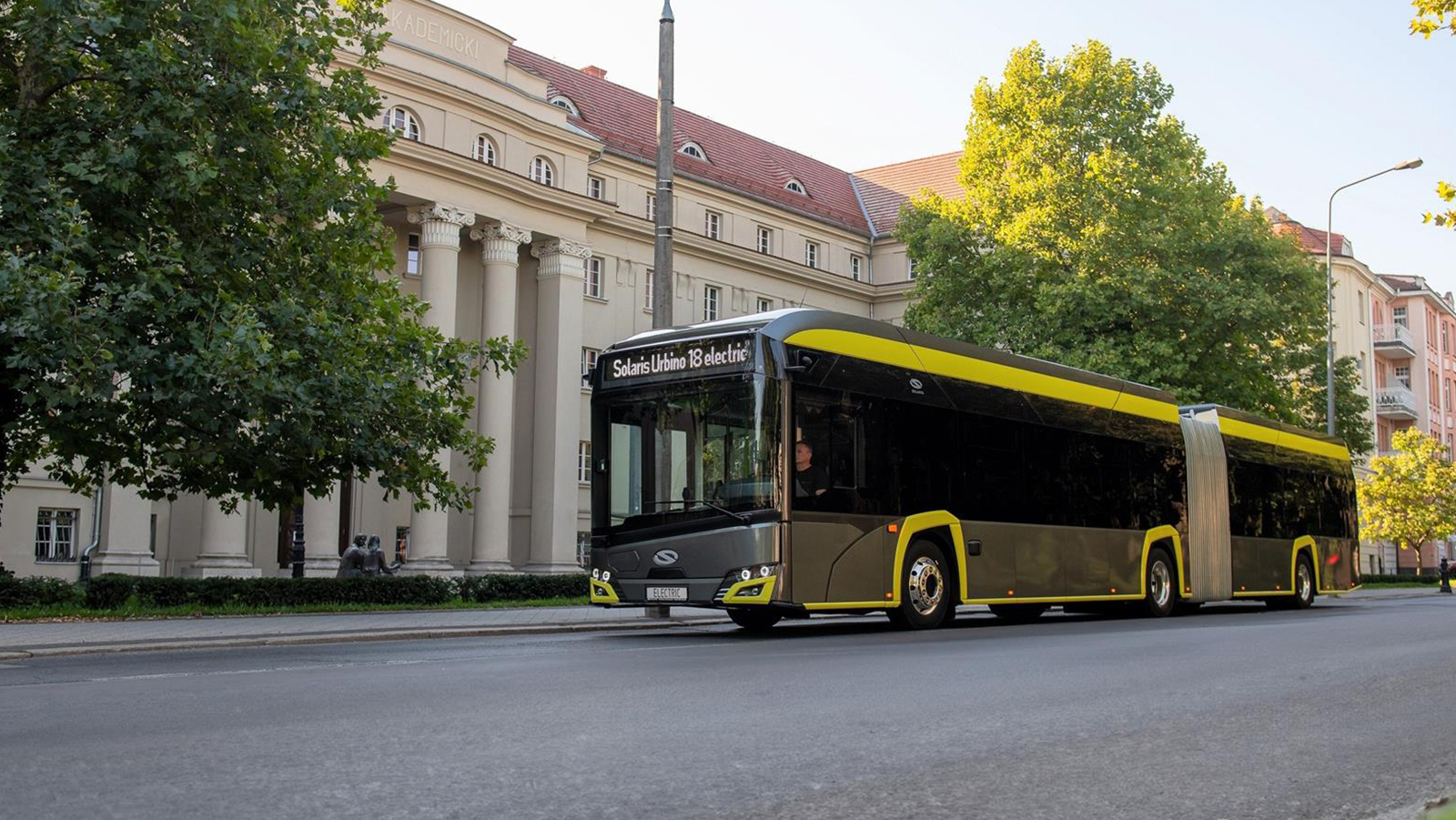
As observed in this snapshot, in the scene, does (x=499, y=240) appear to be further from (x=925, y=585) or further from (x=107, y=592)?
(x=925, y=585)

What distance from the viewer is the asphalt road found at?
505 cm

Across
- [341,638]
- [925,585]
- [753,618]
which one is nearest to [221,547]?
[341,638]

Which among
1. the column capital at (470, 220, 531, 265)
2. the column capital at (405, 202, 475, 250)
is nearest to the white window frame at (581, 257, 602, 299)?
the column capital at (470, 220, 531, 265)

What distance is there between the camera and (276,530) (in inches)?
1501

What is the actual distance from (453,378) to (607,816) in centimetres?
1652

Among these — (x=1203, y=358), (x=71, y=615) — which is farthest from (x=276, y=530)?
(x=1203, y=358)

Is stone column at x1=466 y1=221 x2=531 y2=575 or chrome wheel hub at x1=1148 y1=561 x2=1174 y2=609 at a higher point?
stone column at x1=466 y1=221 x2=531 y2=575

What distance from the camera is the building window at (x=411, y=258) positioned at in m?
40.4

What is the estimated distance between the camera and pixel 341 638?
644 inches

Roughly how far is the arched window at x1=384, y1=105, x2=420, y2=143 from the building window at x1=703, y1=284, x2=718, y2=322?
15807 millimetres

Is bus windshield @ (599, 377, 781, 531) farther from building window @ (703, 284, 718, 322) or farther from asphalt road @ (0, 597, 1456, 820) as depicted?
building window @ (703, 284, 718, 322)

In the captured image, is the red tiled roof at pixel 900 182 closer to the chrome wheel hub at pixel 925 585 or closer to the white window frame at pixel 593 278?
the white window frame at pixel 593 278

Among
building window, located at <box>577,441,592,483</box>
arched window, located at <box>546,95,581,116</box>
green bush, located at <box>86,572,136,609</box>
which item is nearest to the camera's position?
green bush, located at <box>86,572,136,609</box>

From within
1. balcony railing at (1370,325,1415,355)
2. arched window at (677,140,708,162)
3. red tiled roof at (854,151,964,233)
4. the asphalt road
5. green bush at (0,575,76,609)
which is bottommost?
the asphalt road
